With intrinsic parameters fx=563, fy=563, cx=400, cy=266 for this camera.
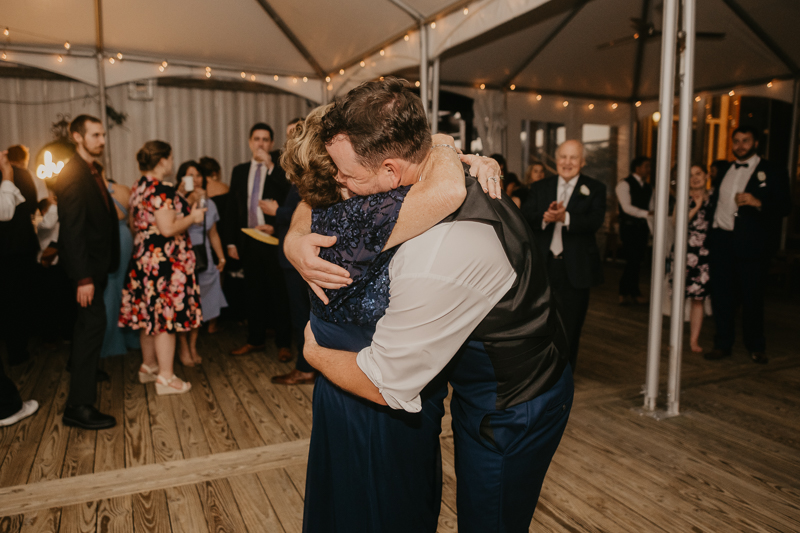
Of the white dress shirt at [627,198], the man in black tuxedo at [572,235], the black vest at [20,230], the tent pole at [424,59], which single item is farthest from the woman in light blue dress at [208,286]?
the white dress shirt at [627,198]

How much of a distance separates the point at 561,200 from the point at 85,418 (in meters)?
2.91

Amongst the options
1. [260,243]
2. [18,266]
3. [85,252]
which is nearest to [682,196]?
[260,243]

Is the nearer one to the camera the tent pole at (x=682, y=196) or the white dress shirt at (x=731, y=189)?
the tent pole at (x=682, y=196)

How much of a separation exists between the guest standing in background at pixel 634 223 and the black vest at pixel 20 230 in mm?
5504

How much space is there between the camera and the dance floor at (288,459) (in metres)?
2.07

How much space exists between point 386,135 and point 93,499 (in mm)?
2023

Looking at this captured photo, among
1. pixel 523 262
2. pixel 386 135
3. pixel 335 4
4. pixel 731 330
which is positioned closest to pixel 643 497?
pixel 523 262

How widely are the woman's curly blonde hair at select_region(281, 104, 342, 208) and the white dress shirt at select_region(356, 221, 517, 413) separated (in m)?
0.26

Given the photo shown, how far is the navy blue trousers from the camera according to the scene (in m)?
1.13

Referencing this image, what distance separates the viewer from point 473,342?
1.08 metres

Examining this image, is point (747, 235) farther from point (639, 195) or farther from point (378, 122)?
point (378, 122)

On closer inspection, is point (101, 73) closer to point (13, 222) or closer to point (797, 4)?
point (13, 222)

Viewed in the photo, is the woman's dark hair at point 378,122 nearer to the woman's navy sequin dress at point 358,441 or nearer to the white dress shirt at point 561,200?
the woman's navy sequin dress at point 358,441

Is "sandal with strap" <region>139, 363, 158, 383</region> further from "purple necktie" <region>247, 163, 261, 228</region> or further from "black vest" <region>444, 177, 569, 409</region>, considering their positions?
"black vest" <region>444, 177, 569, 409</region>
